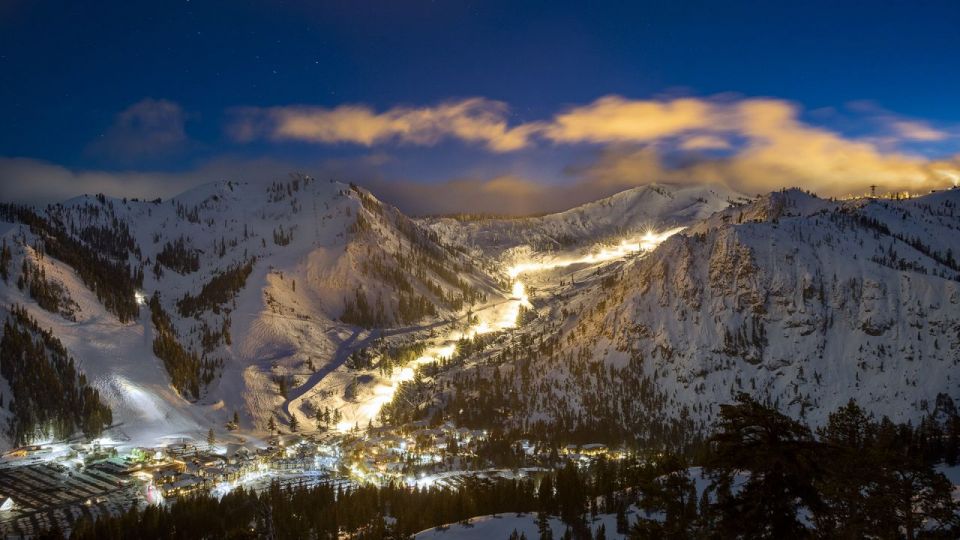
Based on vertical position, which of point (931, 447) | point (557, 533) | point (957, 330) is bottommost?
point (557, 533)

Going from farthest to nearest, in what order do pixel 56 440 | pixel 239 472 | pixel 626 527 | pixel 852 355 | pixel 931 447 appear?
pixel 852 355, pixel 56 440, pixel 239 472, pixel 931 447, pixel 626 527

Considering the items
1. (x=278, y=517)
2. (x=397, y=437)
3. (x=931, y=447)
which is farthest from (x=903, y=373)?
(x=278, y=517)

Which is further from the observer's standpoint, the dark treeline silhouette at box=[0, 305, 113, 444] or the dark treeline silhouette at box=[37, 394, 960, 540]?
the dark treeline silhouette at box=[0, 305, 113, 444]

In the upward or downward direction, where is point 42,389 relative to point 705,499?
upward

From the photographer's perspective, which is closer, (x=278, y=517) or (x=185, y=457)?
(x=278, y=517)

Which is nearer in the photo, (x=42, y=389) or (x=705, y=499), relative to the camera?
(x=705, y=499)

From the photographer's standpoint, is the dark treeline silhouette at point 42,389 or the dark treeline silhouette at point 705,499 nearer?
the dark treeline silhouette at point 705,499

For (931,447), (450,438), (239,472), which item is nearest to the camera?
(931,447)

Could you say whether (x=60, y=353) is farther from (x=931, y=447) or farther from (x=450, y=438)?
(x=931, y=447)
